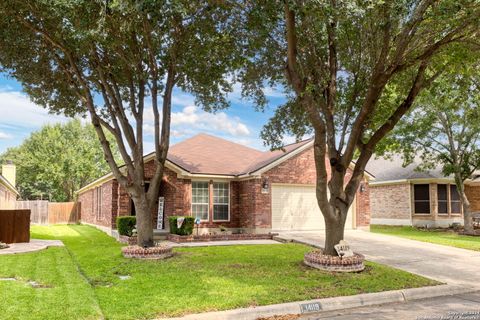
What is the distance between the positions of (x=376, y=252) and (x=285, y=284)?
6.02 m

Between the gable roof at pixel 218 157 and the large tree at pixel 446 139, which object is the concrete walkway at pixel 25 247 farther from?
the large tree at pixel 446 139

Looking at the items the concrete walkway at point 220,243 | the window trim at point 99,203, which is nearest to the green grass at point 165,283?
the concrete walkway at point 220,243

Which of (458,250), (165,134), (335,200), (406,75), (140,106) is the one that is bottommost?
(458,250)

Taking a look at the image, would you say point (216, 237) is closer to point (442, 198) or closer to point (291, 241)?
point (291, 241)

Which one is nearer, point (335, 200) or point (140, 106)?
point (335, 200)

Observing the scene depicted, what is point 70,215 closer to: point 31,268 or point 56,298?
point 31,268

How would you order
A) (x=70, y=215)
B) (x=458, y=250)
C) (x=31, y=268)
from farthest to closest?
(x=70, y=215) < (x=458, y=250) < (x=31, y=268)

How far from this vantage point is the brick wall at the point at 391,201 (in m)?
26.4

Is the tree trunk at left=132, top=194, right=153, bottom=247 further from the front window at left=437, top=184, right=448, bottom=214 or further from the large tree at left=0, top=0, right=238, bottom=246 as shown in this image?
the front window at left=437, top=184, right=448, bottom=214

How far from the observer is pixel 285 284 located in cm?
812

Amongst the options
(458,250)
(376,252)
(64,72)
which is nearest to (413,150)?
(458,250)

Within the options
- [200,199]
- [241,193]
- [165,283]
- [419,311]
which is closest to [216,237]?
[200,199]

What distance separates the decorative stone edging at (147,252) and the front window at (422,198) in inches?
776

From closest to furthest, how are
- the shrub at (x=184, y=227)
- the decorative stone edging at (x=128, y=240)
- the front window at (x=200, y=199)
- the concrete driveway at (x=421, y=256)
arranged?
the concrete driveway at (x=421, y=256) < the decorative stone edging at (x=128, y=240) < the shrub at (x=184, y=227) < the front window at (x=200, y=199)
